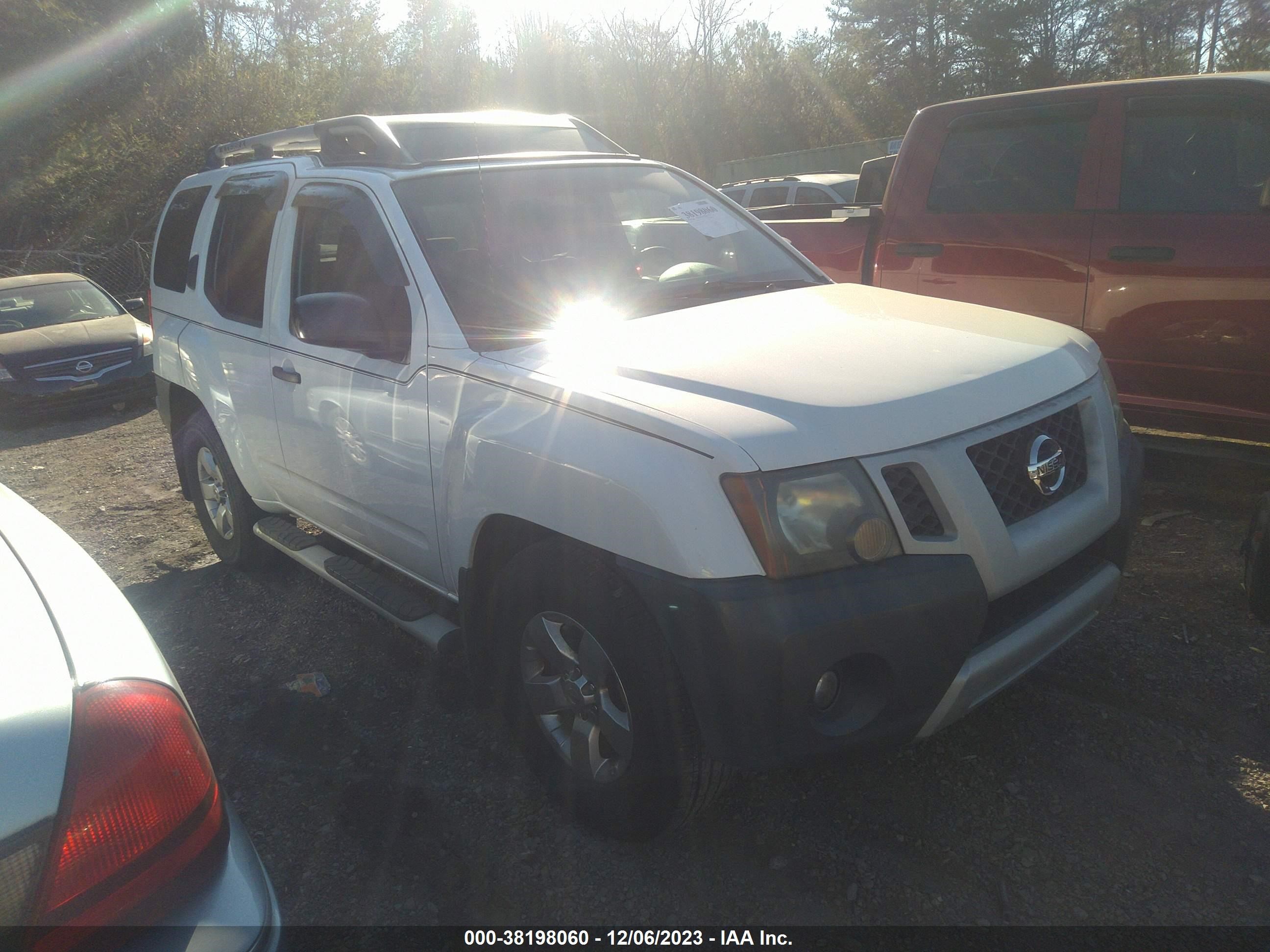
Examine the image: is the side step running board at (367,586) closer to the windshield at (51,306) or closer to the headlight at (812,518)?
the headlight at (812,518)

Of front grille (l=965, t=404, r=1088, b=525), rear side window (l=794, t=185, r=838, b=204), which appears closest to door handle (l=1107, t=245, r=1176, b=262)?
front grille (l=965, t=404, r=1088, b=525)

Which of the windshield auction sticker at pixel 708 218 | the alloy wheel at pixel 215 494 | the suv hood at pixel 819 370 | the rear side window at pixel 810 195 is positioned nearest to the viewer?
the suv hood at pixel 819 370

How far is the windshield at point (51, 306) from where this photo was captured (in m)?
10.3

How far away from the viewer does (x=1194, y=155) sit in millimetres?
4527

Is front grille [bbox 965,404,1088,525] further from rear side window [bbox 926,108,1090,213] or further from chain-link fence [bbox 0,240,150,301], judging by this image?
chain-link fence [bbox 0,240,150,301]

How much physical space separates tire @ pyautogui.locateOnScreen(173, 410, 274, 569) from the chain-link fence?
13.3m

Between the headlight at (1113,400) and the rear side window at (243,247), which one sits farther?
the rear side window at (243,247)

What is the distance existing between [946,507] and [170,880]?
171cm

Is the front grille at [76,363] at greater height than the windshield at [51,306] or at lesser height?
lesser

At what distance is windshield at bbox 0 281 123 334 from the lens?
33.7ft

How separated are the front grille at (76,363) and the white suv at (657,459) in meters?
6.80

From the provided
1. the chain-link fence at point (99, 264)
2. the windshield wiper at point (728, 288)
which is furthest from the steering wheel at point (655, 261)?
the chain-link fence at point (99, 264)

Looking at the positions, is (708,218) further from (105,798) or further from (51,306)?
(51,306)

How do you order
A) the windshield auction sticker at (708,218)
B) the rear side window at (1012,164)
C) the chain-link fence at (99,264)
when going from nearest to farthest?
the windshield auction sticker at (708,218) < the rear side window at (1012,164) < the chain-link fence at (99,264)
